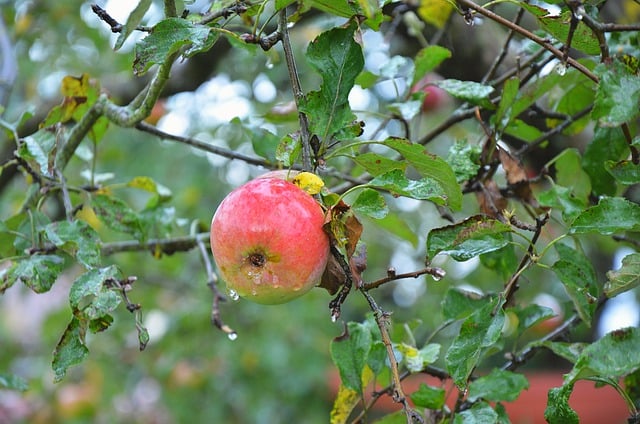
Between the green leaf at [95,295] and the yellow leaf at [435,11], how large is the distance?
0.69 meters

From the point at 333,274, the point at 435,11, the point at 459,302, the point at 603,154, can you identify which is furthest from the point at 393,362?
the point at 435,11

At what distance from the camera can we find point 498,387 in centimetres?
77

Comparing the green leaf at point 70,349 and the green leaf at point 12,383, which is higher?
the green leaf at point 70,349

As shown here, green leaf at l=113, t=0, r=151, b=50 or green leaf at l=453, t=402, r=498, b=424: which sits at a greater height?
green leaf at l=113, t=0, r=151, b=50

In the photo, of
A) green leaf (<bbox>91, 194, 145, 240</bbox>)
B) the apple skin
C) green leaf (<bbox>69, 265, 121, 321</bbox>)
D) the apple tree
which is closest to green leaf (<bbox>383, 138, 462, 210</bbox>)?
the apple tree

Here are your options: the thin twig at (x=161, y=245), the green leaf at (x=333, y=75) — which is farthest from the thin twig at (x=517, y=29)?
the thin twig at (x=161, y=245)

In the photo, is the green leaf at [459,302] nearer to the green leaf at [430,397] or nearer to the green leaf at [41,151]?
the green leaf at [430,397]

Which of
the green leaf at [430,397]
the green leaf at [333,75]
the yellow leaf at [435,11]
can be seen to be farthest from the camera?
the yellow leaf at [435,11]

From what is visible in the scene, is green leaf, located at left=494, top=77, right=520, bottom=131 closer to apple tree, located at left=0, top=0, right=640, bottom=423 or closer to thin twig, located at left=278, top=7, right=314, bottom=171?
apple tree, located at left=0, top=0, right=640, bottom=423

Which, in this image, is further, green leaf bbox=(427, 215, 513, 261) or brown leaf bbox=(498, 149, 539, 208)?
brown leaf bbox=(498, 149, 539, 208)

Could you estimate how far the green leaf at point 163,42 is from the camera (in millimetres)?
612

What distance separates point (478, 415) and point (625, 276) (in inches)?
7.7

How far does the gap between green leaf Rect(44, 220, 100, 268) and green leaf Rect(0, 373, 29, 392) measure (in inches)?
11.0

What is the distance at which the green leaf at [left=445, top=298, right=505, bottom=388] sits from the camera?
0.63 meters
